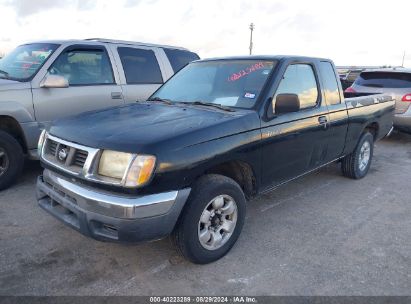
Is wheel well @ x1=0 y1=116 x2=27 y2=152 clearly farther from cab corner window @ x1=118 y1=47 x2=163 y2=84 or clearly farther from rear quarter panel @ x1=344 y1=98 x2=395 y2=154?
rear quarter panel @ x1=344 y1=98 x2=395 y2=154

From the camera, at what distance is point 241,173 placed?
11.9 ft

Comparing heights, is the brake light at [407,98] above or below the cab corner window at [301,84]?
below

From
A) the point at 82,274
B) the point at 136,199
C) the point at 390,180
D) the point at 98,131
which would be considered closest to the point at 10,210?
the point at 82,274

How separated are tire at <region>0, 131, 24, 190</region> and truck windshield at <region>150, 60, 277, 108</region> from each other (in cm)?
194

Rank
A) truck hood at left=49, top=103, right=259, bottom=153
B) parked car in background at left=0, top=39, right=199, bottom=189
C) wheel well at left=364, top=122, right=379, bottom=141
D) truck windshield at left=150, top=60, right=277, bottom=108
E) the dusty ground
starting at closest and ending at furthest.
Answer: truck hood at left=49, top=103, right=259, bottom=153 → the dusty ground → truck windshield at left=150, top=60, right=277, bottom=108 → parked car in background at left=0, top=39, right=199, bottom=189 → wheel well at left=364, top=122, right=379, bottom=141

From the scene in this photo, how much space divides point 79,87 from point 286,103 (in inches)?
125

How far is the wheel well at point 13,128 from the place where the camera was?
15.9 feet

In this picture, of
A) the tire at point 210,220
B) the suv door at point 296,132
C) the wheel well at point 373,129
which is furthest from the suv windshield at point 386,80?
the tire at point 210,220

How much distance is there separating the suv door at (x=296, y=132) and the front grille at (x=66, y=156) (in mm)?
1642

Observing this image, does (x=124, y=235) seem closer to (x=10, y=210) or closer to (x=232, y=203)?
(x=232, y=203)

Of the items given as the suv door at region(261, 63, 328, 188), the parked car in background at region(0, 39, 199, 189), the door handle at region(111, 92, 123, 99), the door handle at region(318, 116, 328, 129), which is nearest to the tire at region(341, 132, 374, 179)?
the suv door at region(261, 63, 328, 188)

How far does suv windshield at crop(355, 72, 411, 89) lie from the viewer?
8477mm

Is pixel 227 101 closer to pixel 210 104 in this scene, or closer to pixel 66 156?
pixel 210 104

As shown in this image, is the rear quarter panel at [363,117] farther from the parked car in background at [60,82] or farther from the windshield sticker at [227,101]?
the parked car in background at [60,82]
